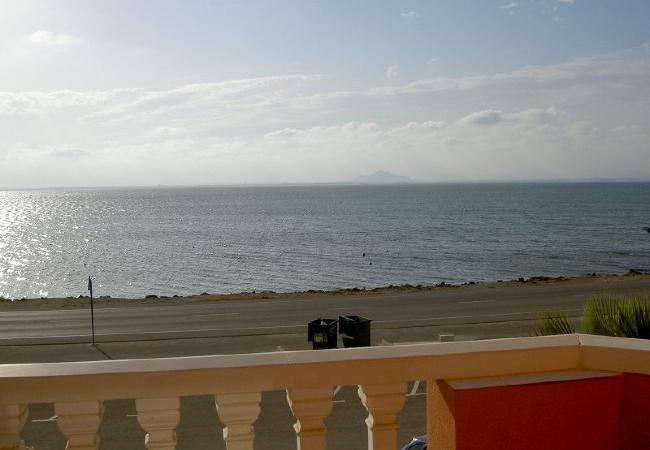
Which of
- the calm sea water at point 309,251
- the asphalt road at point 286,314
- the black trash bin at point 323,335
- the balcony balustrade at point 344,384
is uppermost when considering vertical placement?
the balcony balustrade at point 344,384

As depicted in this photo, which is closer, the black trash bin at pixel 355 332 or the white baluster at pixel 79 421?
the white baluster at pixel 79 421

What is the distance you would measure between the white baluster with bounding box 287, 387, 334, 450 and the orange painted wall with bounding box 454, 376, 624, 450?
56 cm

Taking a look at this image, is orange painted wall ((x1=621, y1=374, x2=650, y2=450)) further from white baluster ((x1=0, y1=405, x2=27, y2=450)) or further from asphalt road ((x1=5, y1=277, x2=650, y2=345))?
asphalt road ((x1=5, y1=277, x2=650, y2=345))

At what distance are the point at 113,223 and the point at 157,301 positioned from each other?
341ft

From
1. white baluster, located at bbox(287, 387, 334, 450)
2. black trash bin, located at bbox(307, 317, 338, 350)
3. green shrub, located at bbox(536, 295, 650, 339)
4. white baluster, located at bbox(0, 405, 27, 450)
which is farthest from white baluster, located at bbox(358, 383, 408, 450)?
black trash bin, located at bbox(307, 317, 338, 350)

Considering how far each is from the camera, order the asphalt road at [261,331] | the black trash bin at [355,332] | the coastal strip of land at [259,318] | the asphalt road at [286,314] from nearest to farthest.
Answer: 1. the asphalt road at [261,331]
2. the black trash bin at [355,332]
3. the coastal strip of land at [259,318]
4. the asphalt road at [286,314]

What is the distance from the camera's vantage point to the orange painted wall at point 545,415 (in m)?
2.79

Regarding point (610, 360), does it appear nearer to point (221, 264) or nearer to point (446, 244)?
point (221, 264)

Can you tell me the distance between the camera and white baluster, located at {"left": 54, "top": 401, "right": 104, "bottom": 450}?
2684 mm

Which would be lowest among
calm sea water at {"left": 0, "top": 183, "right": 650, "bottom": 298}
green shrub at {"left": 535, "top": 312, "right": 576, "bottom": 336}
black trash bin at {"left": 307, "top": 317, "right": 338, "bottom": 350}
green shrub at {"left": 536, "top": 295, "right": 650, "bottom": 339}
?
calm sea water at {"left": 0, "top": 183, "right": 650, "bottom": 298}

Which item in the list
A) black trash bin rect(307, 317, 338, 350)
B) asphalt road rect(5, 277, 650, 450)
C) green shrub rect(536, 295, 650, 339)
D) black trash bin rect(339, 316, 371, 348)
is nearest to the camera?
green shrub rect(536, 295, 650, 339)

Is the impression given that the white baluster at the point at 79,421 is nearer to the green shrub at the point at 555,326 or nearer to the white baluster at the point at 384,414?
the white baluster at the point at 384,414

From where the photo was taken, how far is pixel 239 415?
2.79 meters

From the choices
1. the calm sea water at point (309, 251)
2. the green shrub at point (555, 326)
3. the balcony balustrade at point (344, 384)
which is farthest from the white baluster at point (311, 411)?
the calm sea water at point (309, 251)
